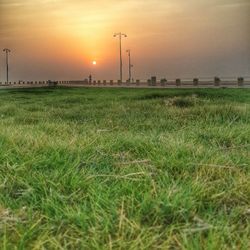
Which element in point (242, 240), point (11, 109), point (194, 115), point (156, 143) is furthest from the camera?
point (11, 109)

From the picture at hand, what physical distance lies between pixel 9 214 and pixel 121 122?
5.82 meters

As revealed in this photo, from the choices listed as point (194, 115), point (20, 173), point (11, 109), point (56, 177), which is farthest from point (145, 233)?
point (11, 109)

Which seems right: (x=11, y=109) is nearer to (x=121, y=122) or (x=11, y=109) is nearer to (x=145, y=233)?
(x=121, y=122)

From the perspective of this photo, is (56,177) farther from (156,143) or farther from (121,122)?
(121,122)

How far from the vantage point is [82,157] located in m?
4.39

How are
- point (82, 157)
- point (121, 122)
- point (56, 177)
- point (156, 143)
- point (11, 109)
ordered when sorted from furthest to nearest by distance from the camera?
point (11, 109), point (121, 122), point (156, 143), point (82, 157), point (56, 177)

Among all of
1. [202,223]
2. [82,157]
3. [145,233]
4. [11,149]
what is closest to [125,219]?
[145,233]

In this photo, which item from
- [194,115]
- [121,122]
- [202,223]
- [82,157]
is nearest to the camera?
[202,223]

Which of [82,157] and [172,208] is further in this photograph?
[82,157]

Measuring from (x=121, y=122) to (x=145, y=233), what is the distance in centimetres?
612

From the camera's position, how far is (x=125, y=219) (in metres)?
2.87

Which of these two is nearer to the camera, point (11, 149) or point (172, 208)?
point (172, 208)

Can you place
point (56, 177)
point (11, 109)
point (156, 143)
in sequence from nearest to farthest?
point (56, 177) → point (156, 143) → point (11, 109)

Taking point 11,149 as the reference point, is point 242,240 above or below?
below
